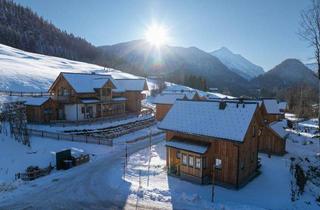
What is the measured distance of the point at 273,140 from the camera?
28.4 metres

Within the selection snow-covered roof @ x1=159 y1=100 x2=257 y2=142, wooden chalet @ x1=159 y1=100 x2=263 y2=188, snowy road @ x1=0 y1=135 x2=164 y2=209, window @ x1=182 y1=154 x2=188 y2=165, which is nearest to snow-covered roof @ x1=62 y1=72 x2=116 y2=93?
snowy road @ x1=0 y1=135 x2=164 y2=209

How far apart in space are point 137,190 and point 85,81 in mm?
29031

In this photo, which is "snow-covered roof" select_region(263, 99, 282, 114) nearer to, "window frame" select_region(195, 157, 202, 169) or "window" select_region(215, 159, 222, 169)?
"window" select_region(215, 159, 222, 169)

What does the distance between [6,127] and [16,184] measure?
14764 mm

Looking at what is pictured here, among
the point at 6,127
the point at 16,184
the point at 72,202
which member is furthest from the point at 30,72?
the point at 72,202

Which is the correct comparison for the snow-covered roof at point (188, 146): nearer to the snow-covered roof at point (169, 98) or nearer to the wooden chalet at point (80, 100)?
the snow-covered roof at point (169, 98)

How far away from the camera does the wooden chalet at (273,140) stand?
27.9m

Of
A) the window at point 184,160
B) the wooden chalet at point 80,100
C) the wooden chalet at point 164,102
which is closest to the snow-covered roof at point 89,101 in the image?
the wooden chalet at point 80,100

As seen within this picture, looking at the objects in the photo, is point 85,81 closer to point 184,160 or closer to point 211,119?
point 184,160

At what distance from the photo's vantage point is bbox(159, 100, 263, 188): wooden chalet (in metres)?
18.6

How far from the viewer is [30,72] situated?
62531 millimetres

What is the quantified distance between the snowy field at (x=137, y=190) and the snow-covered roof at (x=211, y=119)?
4.12m

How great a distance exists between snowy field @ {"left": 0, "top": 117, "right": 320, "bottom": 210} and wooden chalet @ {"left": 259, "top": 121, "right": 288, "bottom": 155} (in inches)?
130

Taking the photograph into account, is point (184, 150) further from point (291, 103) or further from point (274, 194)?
point (291, 103)
